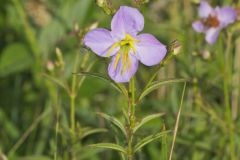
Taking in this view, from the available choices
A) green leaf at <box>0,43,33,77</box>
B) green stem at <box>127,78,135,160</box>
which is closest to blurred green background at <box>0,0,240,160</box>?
green leaf at <box>0,43,33,77</box>

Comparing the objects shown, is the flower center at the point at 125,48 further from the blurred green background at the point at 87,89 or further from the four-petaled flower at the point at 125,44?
the blurred green background at the point at 87,89

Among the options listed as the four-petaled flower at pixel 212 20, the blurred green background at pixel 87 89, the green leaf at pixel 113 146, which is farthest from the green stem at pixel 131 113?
the four-petaled flower at pixel 212 20

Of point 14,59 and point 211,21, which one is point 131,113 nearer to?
point 211,21

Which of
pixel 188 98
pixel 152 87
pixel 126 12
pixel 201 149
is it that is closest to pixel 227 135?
pixel 201 149

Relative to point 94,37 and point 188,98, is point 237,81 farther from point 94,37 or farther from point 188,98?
point 94,37

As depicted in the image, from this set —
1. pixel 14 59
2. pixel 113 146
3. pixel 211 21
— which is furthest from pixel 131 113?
pixel 14 59

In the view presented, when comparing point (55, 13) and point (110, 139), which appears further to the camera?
point (55, 13)
